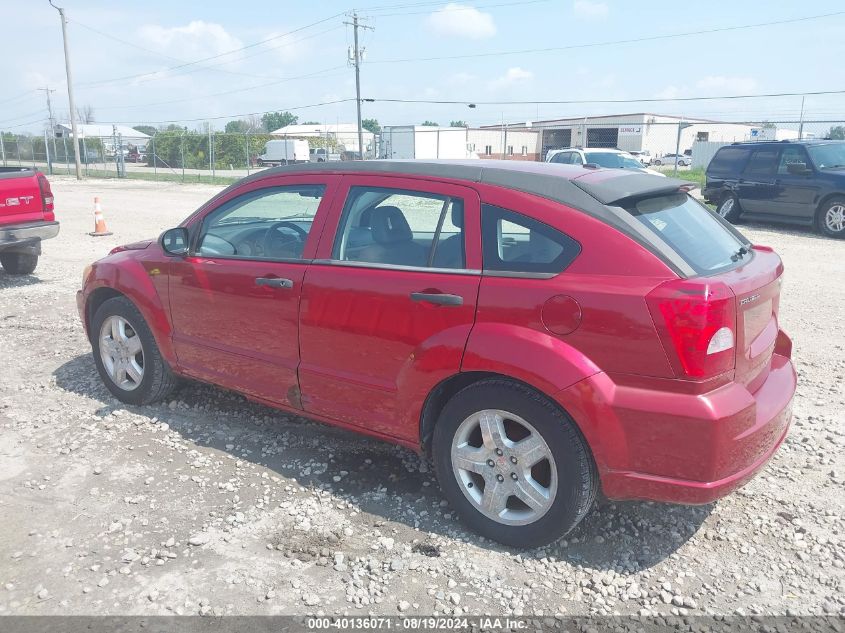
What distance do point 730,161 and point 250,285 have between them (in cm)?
1367

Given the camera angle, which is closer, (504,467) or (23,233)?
(504,467)

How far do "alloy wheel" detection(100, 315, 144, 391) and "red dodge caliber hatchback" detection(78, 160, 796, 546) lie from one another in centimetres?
88

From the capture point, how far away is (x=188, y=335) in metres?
4.48

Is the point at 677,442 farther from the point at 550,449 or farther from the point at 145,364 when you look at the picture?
the point at 145,364

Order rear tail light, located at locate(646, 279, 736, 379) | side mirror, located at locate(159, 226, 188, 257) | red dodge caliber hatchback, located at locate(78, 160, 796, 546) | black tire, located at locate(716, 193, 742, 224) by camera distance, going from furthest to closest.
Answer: black tire, located at locate(716, 193, 742, 224)
side mirror, located at locate(159, 226, 188, 257)
red dodge caliber hatchback, located at locate(78, 160, 796, 546)
rear tail light, located at locate(646, 279, 736, 379)

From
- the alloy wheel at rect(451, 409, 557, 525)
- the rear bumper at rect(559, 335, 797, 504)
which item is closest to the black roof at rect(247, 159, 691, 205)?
the rear bumper at rect(559, 335, 797, 504)

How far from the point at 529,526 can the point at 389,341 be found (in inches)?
43.6

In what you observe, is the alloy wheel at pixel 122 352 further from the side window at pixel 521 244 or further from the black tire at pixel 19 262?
the black tire at pixel 19 262

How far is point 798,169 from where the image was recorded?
13.2 meters

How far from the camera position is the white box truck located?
164 ft

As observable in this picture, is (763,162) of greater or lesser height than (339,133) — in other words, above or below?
below

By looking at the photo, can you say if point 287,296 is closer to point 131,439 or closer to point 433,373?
point 433,373

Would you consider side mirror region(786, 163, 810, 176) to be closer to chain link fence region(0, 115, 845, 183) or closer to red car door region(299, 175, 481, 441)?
red car door region(299, 175, 481, 441)

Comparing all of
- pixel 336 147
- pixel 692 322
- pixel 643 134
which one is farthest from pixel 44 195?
pixel 643 134
